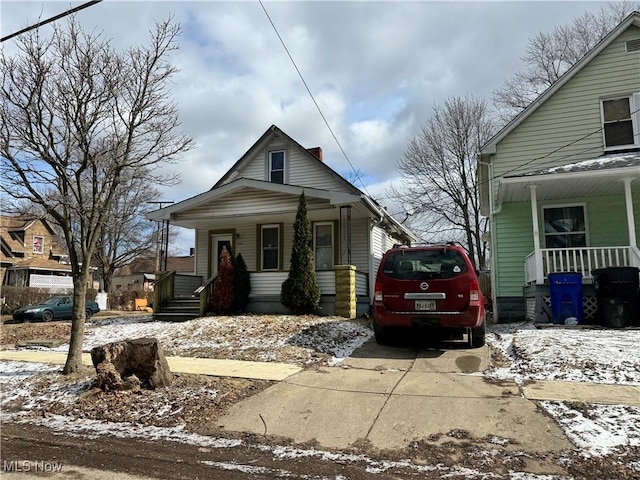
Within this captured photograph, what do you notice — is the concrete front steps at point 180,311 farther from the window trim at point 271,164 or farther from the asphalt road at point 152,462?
the asphalt road at point 152,462

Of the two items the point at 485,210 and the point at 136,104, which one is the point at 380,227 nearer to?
the point at 485,210

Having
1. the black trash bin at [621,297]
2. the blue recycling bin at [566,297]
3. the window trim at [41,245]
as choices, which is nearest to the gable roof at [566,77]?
the blue recycling bin at [566,297]

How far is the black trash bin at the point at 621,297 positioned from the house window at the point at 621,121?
18.2ft

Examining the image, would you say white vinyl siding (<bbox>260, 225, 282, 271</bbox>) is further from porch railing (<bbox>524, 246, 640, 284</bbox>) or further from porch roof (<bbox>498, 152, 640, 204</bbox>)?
porch railing (<bbox>524, 246, 640, 284</bbox>)

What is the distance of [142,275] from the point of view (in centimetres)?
4919

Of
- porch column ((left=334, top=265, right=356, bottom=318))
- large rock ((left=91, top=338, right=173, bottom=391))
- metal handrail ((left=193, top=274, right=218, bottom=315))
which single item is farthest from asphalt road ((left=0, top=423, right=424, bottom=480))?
metal handrail ((left=193, top=274, right=218, bottom=315))

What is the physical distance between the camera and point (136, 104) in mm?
7918

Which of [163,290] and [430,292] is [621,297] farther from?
[163,290]

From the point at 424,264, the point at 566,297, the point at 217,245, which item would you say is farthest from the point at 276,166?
the point at 566,297

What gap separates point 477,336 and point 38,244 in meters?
42.6

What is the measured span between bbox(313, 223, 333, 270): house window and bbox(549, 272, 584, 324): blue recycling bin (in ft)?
25.0

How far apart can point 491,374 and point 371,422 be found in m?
2.48

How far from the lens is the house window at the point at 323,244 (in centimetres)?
1595

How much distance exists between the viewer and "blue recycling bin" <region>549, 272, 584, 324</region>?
10039 millimetres
